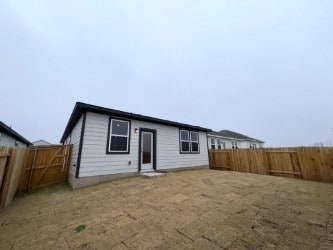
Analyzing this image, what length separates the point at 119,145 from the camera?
721 cm

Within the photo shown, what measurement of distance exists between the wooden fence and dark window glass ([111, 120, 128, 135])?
3.09 meters

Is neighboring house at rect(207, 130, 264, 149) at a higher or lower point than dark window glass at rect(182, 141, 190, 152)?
higher

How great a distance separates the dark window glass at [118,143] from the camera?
23.1 feet

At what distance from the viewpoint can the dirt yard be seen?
2.29 meters

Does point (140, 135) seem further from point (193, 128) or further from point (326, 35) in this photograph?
point (326, 35)

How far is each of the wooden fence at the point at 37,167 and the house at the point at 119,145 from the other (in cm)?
100

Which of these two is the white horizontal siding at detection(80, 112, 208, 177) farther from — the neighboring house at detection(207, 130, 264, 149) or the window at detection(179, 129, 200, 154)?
the neighboring house at detection(207, 130, 264, 149)

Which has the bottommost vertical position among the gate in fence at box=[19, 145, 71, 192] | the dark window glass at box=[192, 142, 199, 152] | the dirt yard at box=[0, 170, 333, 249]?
the dirt yard at box=[0, 170, 333, 249]

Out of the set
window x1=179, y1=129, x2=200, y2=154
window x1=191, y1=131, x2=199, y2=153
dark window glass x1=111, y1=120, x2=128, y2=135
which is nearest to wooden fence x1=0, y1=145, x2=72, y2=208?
dark window glass x1=111, y1=120, x2=128, y2=135

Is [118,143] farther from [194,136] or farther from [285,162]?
[285,162]

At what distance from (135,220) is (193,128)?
884 centimetres

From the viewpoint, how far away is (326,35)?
12133mm

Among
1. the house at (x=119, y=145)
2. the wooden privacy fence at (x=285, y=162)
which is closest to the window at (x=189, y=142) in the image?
the house at (x=119, y=145)

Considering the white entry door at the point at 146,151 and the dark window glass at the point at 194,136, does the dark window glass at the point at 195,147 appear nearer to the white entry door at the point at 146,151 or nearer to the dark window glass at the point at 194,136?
the dark window glass at the point at 194,136
